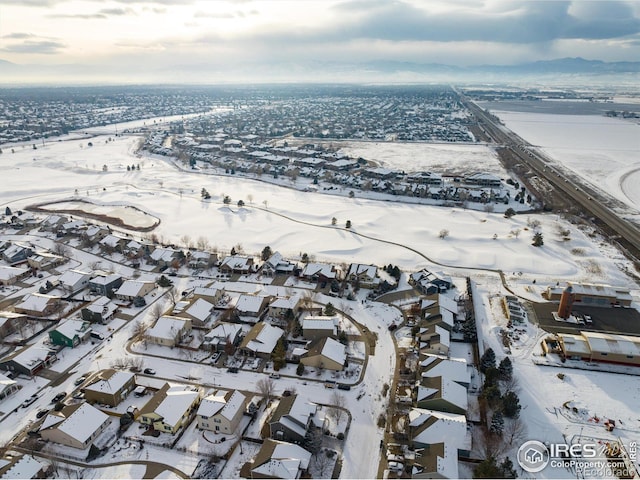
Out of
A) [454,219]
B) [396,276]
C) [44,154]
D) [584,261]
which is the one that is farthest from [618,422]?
[44,154]

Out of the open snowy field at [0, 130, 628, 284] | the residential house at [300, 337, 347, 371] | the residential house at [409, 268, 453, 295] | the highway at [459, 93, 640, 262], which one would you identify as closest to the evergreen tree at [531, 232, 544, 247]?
the open snowy field at [0, 130, 628, 284]

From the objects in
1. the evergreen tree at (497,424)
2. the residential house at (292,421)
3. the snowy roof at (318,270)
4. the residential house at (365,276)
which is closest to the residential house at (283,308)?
the snowy roof at (318,270)

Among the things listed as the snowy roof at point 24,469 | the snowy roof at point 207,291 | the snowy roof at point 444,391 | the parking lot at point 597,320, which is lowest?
the parking lot at point 597,320

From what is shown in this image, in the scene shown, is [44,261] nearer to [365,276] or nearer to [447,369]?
[365,276]

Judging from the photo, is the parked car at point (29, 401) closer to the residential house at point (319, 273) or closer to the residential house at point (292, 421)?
the residential house at point (292, 421)

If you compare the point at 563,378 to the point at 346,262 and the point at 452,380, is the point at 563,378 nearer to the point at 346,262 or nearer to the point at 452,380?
the point at 452,380

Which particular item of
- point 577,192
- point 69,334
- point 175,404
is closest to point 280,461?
point 175,404
